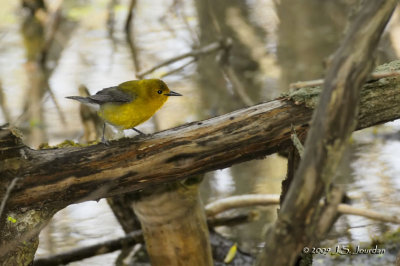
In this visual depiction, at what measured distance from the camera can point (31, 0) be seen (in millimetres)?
12945

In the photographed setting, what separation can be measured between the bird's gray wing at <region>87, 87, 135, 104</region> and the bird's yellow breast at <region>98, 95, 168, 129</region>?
3cm

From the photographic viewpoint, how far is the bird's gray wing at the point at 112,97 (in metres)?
4.23

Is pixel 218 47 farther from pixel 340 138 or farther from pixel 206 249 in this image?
pixel 340 138

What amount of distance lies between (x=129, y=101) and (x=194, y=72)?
20.0ft

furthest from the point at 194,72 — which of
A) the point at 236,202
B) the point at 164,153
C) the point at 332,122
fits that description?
the point at 332,122

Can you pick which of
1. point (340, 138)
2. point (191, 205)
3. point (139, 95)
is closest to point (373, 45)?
point (340, 138)

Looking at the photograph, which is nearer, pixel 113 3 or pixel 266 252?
pixel 266 252

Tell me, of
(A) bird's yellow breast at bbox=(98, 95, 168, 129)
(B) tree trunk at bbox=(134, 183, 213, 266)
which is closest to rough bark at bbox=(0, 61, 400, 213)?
(A) bird's yellow breast at bbox=(98, 95, 168, 129)

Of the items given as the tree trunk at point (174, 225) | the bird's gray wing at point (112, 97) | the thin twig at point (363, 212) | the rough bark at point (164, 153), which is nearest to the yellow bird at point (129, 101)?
the bird's gray wing at point (112, 97)

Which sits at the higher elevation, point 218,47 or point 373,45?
point 218,47

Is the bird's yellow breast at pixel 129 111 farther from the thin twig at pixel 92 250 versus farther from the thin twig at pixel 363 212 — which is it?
the thin twig at pixel 363 212

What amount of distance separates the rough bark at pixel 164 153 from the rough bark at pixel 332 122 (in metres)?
1.28

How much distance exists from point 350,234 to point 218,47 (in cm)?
263

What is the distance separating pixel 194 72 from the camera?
10.3 m
